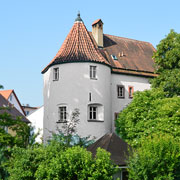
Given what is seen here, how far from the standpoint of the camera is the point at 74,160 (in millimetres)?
17359

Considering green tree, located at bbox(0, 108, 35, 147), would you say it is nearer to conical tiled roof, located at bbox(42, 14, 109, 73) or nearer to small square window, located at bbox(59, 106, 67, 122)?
small square window, located at bbox(59, 106, 67, 122)

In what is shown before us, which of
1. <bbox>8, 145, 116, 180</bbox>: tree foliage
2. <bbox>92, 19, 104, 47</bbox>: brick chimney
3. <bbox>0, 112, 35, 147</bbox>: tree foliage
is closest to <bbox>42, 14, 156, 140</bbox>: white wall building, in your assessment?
<bbox>92, 19, 104, 47</bbox>: brick chimney

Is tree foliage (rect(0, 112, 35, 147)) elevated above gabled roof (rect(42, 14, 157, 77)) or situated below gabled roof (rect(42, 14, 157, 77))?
below

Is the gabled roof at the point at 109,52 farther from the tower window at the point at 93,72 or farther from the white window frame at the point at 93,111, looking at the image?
the white window frame at the point at 93,111

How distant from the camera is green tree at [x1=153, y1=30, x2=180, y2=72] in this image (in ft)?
111

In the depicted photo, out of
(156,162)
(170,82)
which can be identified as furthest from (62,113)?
(156,162)

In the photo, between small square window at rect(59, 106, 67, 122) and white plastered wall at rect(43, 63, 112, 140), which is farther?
small square window at rect(59, 106, 67, 122)

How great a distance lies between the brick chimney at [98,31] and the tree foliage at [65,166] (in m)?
20.0

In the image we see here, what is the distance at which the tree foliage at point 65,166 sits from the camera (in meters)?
17.0

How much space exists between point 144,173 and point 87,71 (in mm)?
15164

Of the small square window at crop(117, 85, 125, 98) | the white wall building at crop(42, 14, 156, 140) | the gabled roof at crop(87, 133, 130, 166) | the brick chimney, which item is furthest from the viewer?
the brick chimney

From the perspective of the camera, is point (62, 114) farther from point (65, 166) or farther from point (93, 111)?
point (65, 166)

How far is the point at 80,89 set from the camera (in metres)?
31.8

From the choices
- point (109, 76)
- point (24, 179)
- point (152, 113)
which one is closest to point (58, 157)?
point (24, 179)
